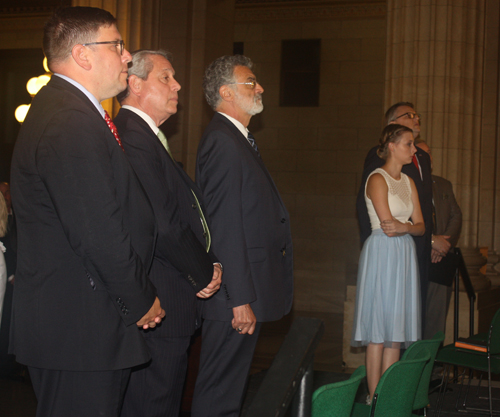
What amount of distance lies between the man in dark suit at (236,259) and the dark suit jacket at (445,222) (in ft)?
8.63

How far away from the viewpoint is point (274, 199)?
2.93m

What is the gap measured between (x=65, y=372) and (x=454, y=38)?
5591mm

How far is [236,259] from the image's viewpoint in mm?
2686

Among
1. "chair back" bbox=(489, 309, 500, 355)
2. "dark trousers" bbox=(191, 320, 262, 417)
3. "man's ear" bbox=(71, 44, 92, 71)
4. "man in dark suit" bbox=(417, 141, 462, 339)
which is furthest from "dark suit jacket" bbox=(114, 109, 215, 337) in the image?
"man in dark suit" bbox=(417, 141, 462, 339)

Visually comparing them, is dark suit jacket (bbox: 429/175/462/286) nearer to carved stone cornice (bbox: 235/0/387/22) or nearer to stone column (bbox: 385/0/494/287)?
stone column (bbox: 385/0/494/287)

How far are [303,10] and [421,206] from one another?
840 cm

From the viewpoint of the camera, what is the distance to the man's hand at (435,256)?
507cm

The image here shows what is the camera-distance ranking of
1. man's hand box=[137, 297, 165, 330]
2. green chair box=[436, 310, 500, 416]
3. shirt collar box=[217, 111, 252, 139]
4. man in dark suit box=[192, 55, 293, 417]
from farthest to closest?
green chair box=[436, 310, 500, 416] < shirt collar box=[217, 111, 252, 139] < man in dark suit box=[192, 55, 293, 417] < man's hand box=[137, 297, 165, 330]

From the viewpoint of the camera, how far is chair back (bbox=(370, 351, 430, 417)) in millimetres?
2178

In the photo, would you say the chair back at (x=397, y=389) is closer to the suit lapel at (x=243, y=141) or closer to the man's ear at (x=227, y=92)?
the suit lapel at (x=243, y=141)

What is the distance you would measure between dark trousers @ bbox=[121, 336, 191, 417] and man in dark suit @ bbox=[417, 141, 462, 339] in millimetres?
→ 3271

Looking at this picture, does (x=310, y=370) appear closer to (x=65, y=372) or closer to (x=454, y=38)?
(x=65, y=372)

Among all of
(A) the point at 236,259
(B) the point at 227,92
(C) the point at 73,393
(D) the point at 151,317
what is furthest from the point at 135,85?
(C) the point at 73,393

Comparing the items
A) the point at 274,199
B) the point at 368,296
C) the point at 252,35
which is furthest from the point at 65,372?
the point at 252,35
